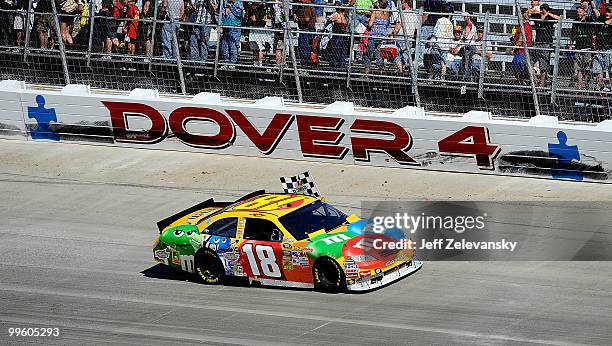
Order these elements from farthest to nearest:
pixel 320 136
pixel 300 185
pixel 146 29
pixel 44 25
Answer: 1. pixel 44 25
2. pixel 146 29
3. pixel 320 136
4. pixel 300 185

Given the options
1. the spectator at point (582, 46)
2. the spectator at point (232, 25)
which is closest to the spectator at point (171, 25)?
the spectator at point (232, 25)

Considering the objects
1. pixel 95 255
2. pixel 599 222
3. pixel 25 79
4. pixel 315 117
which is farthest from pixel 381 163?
pixel 25 79

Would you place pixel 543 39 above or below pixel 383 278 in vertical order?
above

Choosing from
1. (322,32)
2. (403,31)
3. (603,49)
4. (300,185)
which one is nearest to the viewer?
(300,185)

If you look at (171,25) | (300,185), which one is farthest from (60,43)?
(300,185)

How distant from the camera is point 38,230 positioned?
18781 mm

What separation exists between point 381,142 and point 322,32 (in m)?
2.44

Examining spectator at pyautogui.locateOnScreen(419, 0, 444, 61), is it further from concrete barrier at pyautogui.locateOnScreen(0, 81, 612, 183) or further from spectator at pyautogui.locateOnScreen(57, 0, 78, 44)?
spectator at pyautogui.locateOnScreen(57, 0, 78, 44)

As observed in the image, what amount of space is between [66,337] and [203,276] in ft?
8.25

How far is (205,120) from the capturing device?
74.5 feet

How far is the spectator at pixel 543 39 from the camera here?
20516 millimetres

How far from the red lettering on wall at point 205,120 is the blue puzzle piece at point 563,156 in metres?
6.14

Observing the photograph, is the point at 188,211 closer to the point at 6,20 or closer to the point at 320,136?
the point at 320,136

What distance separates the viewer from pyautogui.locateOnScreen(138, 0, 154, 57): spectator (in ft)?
77.1
